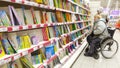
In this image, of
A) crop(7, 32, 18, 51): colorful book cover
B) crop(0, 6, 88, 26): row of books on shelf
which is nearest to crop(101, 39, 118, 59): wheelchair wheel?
crop(0, 6, 88, 26): row of books on shelf

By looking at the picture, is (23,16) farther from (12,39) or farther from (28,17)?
(12,39)

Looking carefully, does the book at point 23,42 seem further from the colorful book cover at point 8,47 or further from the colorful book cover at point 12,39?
the colorful book cover at point 8,47

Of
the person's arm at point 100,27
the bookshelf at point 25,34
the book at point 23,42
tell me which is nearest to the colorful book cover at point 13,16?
the bookshelf at point 25,34

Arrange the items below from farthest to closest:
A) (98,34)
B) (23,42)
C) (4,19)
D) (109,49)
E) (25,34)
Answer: (109,49) → (98,34) → (25,34) → (23,42) → (4,19)

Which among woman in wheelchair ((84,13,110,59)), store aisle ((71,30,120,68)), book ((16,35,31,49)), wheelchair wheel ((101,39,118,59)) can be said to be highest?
book ((16,35,31,49))

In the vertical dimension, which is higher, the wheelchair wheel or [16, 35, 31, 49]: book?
[16, 35, 31, 49]: book

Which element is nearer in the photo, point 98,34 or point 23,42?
point 23,42

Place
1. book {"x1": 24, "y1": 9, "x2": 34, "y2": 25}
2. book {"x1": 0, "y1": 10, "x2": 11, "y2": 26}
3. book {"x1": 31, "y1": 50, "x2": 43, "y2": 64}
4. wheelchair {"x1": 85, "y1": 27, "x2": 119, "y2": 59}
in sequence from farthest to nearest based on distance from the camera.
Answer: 1. wheelchair {"x1": 85, "y1": 27, "x2": 119, "y2": 59}
2. book {"x1": 31, "y1": 50, "x2": 43, "y2": 64}
3. book {"x1": 24, "y1": 9, "x2": 34, "y2": 25}
4. book {"x1": 0, "y1": 10, "x2": 11, "y2": 26}

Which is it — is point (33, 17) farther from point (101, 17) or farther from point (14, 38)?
point (101, 17)

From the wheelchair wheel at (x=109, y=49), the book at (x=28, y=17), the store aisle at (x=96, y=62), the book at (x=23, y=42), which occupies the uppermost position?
the book at (x=28, y=17)

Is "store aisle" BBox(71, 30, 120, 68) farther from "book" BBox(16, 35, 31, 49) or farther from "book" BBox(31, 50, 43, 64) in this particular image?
"book" BBox(16, 35, 31, 49)

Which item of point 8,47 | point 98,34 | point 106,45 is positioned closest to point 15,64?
point 8,47

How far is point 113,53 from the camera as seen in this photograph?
5.61 meters

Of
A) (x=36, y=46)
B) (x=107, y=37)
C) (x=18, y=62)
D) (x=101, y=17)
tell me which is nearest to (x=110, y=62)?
(x=107, y=37)
